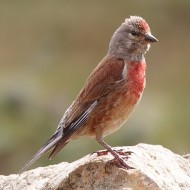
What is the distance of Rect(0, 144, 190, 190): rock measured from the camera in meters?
8.61

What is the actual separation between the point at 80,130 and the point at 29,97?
912 cm

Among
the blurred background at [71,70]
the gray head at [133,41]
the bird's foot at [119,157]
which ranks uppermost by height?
the gray head at [133,41]

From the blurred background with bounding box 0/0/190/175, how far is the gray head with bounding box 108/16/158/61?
16.3 feet

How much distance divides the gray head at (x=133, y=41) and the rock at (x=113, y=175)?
0.91 m

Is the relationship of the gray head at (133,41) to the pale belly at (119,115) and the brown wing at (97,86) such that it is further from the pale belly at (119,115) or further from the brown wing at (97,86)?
the pale belly at (119,115)

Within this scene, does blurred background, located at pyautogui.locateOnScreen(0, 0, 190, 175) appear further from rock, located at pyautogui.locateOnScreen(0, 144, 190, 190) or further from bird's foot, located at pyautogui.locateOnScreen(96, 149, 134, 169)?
bird's foot, located at pyautogui.locateOnScreen(96, 149, 134, 169)

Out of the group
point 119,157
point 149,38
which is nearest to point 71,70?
point 149,38

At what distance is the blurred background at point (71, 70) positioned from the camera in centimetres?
1636

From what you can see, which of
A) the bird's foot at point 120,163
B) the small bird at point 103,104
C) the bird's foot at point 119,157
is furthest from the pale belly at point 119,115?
the bird's foot at point 120,163

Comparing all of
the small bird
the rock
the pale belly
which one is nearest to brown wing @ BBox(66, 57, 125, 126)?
the small bird

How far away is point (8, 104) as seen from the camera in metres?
18.3

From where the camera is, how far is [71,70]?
20.1 m

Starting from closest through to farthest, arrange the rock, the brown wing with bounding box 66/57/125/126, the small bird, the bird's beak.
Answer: the rock, the small bird, the brown wing with bounding box 66/57/125/126, the bird's beak

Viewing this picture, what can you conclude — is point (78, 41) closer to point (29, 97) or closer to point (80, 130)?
point (29, 97)
